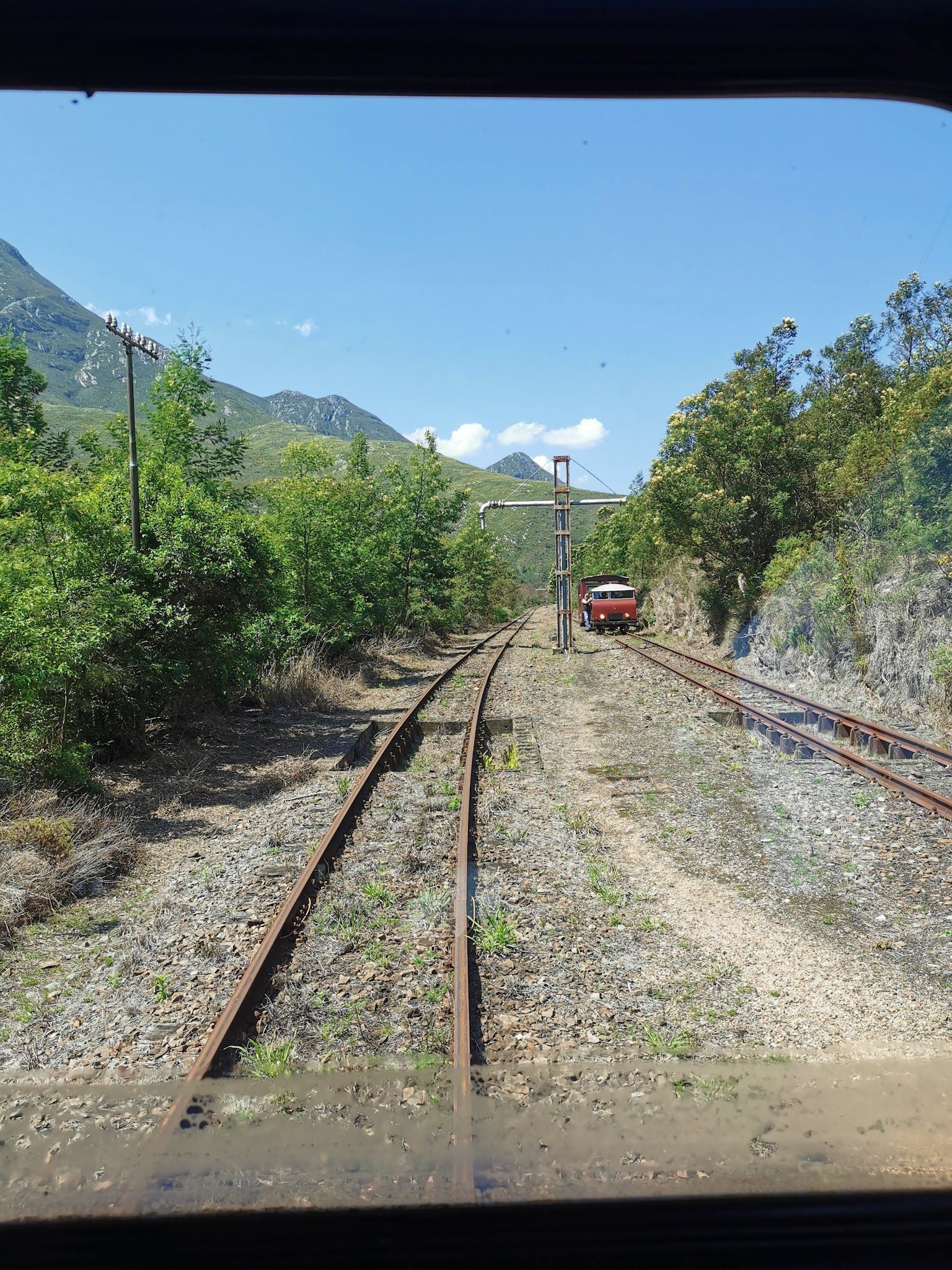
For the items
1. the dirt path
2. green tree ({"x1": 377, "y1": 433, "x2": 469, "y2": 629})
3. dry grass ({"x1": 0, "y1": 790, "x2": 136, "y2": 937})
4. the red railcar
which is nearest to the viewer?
the dirt path

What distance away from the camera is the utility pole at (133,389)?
38.0 feet

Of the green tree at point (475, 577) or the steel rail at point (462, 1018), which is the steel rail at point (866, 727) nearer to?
the steel rail at point (462, 1018)

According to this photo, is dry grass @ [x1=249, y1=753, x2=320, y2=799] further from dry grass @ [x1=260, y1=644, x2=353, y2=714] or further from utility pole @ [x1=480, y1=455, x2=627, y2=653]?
utility pole @ [x1=480, y1=455, x2=627, y2=653]

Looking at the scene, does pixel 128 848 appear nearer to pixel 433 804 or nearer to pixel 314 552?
pixel 433 804

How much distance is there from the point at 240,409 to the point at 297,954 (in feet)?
335

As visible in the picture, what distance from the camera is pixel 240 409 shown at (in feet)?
328

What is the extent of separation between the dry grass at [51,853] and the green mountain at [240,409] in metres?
4.09

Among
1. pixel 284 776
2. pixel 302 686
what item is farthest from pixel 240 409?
pixel 284 776

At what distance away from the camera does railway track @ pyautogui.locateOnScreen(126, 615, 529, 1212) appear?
10.8 feet

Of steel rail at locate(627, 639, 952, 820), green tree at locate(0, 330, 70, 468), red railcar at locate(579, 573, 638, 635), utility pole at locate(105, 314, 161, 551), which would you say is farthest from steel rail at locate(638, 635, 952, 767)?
green tree at locate(0, 330, 70, 468)

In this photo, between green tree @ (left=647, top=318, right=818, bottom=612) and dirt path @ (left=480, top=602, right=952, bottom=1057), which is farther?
green tree @ (left=647, top=318, right=818, bottom=612)

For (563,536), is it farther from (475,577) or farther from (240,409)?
(240,409)

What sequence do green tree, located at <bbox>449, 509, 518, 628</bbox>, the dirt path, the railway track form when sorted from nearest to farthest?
the railway track < the dirt path < green tree, located at <bbox>449, 509, 518, 628</bbox>

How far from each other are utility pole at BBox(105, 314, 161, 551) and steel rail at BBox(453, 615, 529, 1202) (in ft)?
19.9
